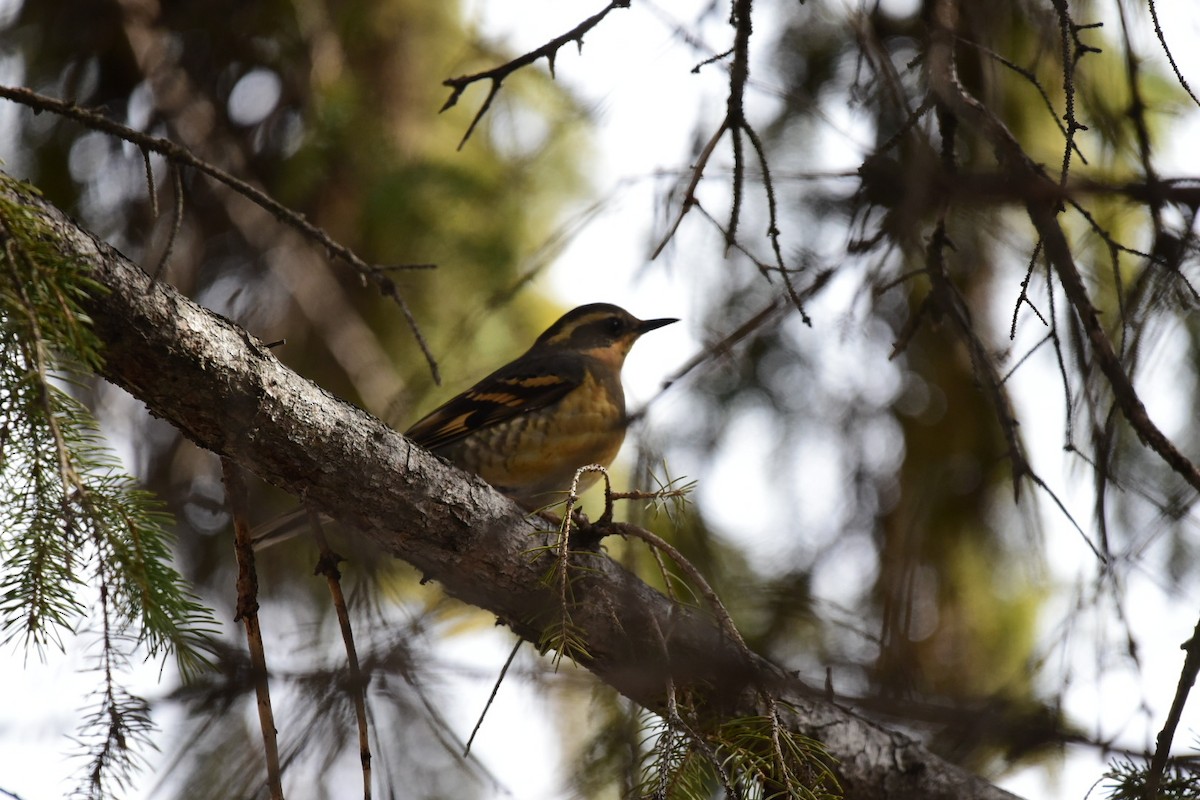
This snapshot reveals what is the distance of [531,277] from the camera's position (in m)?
3.46

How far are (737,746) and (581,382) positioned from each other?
2614mm

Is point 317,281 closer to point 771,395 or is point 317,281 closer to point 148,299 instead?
point 771,395

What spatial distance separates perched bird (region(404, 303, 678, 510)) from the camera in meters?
4.53

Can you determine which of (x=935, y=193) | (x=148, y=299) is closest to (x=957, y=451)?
(x=935, y=193)

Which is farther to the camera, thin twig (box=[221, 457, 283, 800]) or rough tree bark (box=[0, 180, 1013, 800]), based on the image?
thin twig (box=[221, 457, 283, 800])

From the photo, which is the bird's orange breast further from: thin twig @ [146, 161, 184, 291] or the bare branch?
thin twig @ [146, 161, 184, 291]

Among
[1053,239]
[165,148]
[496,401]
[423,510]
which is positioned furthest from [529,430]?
[1053,239]

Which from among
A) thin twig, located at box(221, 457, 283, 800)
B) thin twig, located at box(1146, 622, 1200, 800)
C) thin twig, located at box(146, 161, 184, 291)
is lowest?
thin twig, located at box(1146, 622, 1200, 800)

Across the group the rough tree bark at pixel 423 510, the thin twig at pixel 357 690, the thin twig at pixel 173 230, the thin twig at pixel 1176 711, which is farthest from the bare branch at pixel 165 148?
the thin twig at pixel 1176 711

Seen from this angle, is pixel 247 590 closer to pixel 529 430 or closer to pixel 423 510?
pixel 423 510

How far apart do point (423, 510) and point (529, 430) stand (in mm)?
1707

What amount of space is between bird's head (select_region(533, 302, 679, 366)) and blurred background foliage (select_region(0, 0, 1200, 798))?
356 millimetres

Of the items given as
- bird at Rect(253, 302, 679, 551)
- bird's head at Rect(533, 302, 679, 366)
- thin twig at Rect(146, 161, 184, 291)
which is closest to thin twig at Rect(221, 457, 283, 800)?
thin twig at Rect(146, 161, 184, 291)

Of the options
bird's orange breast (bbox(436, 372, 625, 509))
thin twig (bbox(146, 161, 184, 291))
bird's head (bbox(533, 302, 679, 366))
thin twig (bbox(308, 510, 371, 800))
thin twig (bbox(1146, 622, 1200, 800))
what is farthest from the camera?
bird's head (bbox(533, 302, 679, 366))
